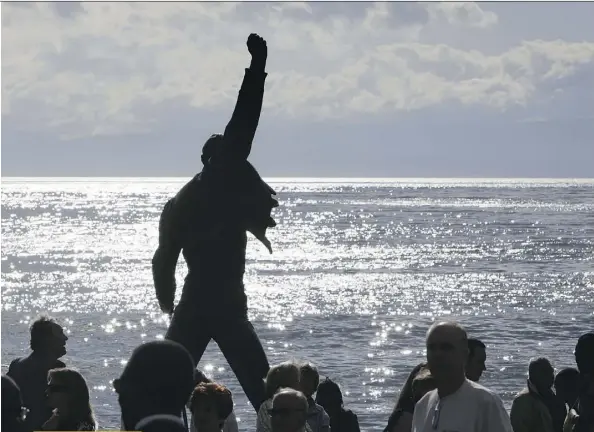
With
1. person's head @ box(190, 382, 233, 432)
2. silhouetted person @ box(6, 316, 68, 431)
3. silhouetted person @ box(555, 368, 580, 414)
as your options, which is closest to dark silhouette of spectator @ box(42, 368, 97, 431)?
person's head @ box(190, 382, 233, 432)

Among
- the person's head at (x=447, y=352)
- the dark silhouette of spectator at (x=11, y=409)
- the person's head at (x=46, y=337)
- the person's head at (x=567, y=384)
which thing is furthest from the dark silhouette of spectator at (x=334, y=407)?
the dark silhouette of spectator at (x=11, y=409)

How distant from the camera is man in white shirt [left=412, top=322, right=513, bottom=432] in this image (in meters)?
4.97

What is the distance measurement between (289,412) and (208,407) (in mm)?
507

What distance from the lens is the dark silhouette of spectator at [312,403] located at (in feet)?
22.0

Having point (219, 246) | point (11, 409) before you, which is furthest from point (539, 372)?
point (11, 409)

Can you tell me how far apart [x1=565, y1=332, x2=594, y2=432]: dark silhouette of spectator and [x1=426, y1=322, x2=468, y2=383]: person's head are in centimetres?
207

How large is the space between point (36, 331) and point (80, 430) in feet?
6.75

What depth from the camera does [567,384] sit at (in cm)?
855

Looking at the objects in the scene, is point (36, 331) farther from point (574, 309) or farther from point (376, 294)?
point (376, 294)

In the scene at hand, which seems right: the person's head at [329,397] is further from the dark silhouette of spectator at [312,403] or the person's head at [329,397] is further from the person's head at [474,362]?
the person's head at [474,362]

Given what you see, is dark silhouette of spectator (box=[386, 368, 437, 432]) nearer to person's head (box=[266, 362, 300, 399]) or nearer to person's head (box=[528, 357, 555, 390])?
person's head (box=[266, 362, 300, 399])

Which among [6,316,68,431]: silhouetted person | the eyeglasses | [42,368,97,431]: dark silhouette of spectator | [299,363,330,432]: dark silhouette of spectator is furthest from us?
[6,316,68,431]: silhouetted person

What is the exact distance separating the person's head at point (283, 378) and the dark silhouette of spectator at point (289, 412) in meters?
0.69

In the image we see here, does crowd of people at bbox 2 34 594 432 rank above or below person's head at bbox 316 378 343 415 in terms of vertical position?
above
